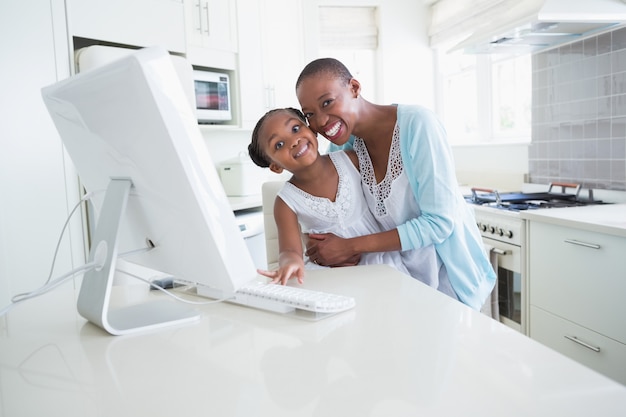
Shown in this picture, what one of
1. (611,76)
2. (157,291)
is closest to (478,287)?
(157,291)

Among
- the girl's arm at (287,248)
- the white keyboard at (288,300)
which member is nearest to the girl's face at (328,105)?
the girl's arm at (287,248)

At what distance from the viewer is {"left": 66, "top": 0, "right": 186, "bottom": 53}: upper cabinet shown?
2607 millimetres

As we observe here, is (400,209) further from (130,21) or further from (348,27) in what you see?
(348,27)

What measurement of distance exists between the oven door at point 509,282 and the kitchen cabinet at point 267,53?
2.04 meters

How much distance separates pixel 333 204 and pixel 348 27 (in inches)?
132

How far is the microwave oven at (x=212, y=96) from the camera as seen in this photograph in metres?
3.48

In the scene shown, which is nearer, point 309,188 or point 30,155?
point 309,188

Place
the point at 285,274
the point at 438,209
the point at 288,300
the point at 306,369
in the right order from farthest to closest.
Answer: the point at 438,209, the point at 285,274, the point at 288,300, the point at 306,369

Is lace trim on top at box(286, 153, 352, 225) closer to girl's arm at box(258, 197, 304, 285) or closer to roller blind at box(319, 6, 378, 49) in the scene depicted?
girl's arm at box(258, 197, 304, 285)

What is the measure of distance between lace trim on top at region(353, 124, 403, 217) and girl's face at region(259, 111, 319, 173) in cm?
19

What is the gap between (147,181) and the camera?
81 centimetres

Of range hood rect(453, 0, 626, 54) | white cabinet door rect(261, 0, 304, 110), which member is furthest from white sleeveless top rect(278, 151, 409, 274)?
white cabinet door rect(261, 0, 304, 110)

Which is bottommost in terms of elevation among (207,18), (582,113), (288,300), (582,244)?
(582,244)

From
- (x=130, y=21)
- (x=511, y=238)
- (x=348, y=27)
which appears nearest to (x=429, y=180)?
(x=511, y=238)
